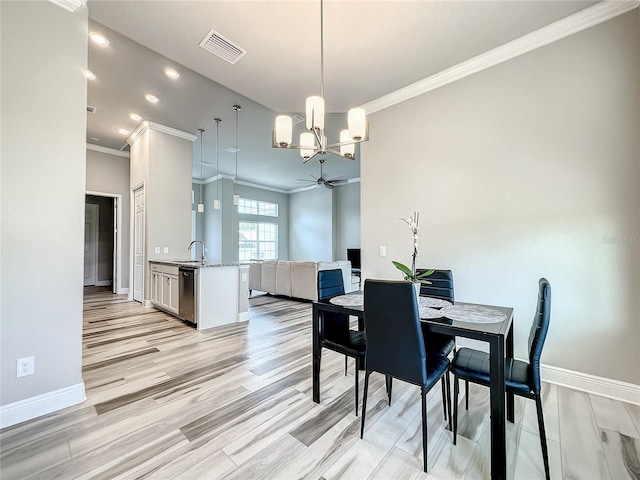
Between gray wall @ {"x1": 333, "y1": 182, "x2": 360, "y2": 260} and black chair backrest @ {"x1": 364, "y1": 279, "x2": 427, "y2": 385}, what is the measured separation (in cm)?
746

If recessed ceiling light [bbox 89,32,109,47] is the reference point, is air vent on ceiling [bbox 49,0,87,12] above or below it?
below

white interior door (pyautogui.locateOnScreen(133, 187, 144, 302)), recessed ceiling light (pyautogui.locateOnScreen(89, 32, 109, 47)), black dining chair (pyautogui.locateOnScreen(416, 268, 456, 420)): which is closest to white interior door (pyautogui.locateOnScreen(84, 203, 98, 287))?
white interior door (pyautogui.locateOnScreen(133, 187, 144, 302))

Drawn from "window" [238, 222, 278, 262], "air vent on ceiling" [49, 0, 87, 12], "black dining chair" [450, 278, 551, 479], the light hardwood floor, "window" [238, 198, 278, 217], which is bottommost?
the light hardwood floor

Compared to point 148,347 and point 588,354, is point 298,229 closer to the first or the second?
point 148,347

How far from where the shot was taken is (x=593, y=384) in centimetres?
229

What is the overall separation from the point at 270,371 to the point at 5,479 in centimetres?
169

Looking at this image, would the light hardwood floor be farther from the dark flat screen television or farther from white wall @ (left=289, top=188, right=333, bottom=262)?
white wall @ (left=289, top=188, right=333, bottom=262)

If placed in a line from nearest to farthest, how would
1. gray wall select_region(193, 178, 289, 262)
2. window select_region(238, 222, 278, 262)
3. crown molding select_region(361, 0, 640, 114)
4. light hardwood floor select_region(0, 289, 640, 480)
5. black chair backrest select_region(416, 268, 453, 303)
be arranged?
light hardwood floor select_region(0, 289, 640, 480) → crown molding select_region(361, 0, 640, 114) → black chair backrest select_region(416, 268, 453, 303) → gray wall select_region(193, 178, 289, 262) → window select_region(238, 222, 278, 262)

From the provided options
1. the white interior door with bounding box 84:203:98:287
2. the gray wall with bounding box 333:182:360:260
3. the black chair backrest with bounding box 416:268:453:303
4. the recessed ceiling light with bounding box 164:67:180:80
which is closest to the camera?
the black chair backrest with bounding box 416:268:453:303

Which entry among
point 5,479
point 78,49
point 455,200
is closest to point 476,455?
point 455,200

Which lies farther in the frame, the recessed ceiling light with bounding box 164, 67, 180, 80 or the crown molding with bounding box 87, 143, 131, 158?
the crown molding with bounding box 87, 143, 131, 158

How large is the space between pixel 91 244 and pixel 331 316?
8.81 m

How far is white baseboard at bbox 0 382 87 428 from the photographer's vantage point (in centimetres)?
186

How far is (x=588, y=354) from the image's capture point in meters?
2.33
